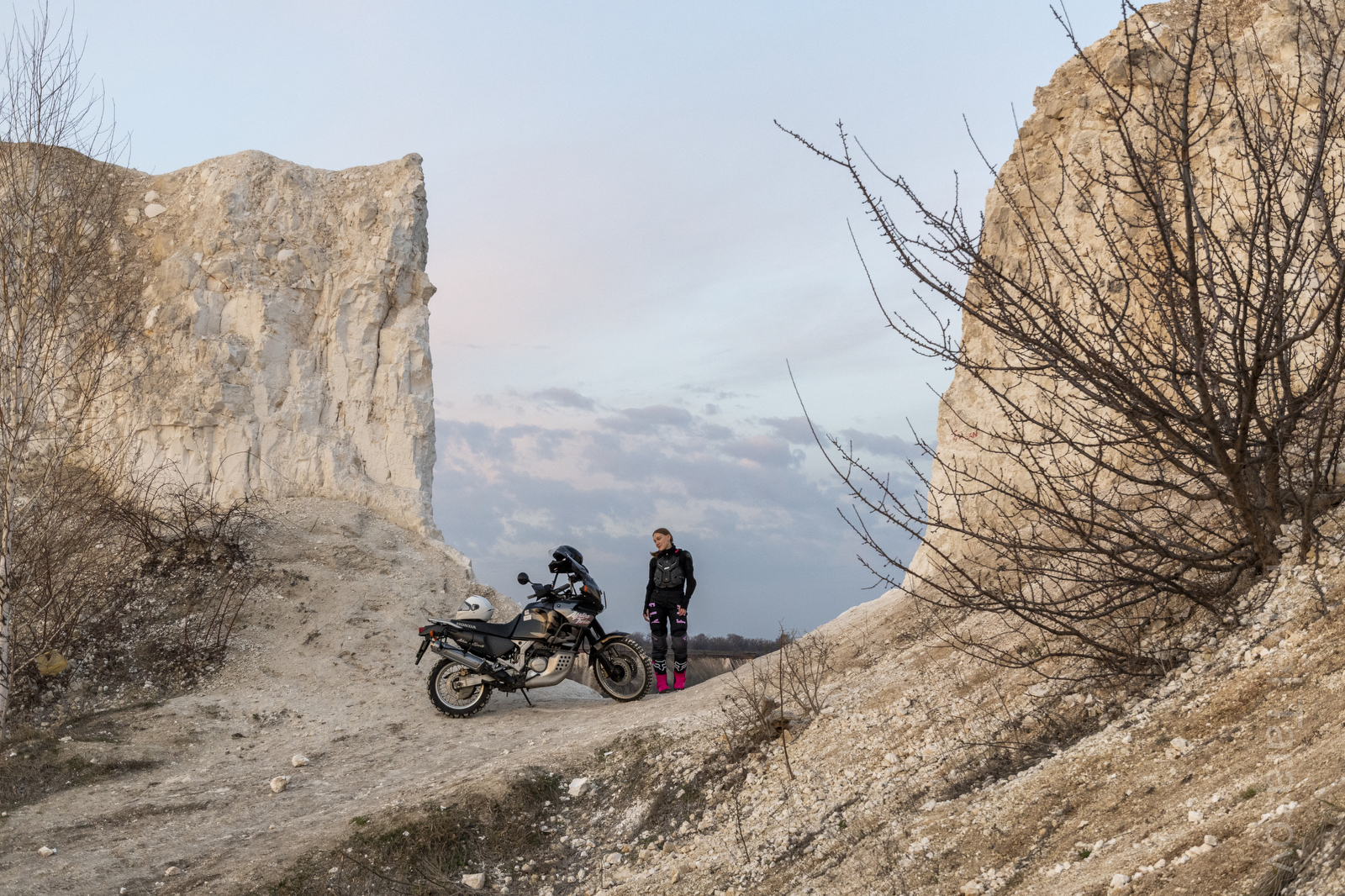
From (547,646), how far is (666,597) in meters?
1.38

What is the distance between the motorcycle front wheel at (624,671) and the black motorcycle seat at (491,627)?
0.98 m

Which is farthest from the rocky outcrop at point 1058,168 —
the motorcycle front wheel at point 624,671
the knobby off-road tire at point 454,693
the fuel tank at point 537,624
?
the knobby off-road tire at point 454,693

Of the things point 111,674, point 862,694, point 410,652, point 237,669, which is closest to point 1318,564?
point 862,694

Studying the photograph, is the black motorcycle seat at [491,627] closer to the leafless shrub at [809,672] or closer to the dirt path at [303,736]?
the dirt path at [303,736]

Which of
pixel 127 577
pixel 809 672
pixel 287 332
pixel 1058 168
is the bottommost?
pixel 809 672

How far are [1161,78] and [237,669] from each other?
12963 mm

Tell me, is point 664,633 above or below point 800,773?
above

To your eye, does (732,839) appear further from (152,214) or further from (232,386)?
(152,214)

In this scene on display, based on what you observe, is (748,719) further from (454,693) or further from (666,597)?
(454,693)

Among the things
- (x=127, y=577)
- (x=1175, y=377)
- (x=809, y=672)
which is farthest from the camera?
(x=127, y=577)

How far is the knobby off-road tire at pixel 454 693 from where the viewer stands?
998cm

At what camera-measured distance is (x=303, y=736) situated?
978 cm

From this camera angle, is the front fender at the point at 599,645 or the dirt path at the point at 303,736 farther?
the front fender at the point at 599,645

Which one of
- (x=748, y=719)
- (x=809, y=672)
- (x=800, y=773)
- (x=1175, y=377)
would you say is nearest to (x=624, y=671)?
(x=809, y=672)
